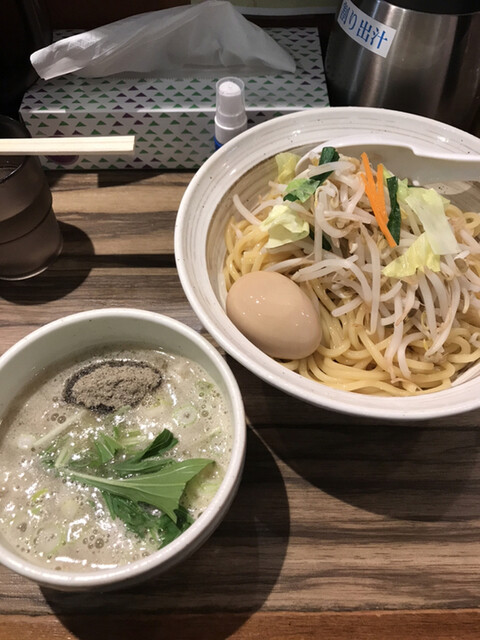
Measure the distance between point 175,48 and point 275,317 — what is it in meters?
0.96

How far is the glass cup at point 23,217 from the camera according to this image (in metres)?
1.08

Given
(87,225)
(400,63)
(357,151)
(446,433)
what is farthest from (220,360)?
(400,63)

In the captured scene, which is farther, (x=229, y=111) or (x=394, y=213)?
(x=229, y=111)

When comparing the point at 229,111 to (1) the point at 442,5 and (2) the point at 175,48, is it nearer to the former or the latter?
(2) the point at 175,48

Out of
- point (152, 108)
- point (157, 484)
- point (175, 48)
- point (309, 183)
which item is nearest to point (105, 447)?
point (157, 484)

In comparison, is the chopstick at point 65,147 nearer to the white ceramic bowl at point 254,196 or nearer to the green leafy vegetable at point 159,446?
the white ceramic bowl at point 254,196

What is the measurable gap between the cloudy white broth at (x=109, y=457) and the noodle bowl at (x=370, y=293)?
0.26 metres

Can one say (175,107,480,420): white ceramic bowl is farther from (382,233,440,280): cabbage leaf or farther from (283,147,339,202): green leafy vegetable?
(382,233,440,280): cabbage leaf

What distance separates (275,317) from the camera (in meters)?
0.92

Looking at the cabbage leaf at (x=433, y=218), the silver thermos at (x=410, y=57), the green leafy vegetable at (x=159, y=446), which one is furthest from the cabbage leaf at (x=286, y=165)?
the green leafy vegetable at (x=159, y=446)

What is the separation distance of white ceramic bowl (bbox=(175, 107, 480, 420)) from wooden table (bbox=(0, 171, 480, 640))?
16 cm

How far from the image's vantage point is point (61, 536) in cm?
73

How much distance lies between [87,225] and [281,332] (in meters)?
0.70

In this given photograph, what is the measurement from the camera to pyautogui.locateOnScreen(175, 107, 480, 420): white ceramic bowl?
0.81 metres
